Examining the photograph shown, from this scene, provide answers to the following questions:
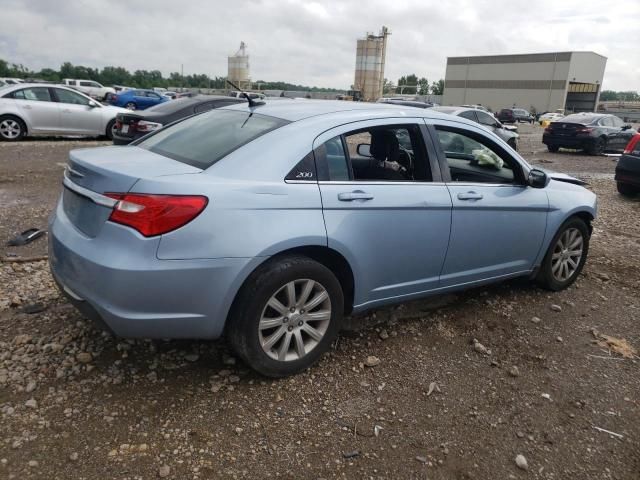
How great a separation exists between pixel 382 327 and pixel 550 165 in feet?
42.8

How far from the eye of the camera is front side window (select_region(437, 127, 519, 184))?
13.6 ft

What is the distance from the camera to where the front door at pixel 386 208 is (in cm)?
312

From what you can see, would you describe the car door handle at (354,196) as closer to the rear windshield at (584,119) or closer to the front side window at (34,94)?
the front side window at (34,94)

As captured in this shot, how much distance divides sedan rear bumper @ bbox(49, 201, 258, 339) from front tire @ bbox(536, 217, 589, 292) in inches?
122

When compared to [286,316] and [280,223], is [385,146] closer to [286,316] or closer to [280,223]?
[280,223]

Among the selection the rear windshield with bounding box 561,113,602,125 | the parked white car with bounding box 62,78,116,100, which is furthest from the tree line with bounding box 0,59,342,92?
the rear windshield with bounding box 561,113,602,125

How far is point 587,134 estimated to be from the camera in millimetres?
17672

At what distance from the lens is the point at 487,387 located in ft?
10.6

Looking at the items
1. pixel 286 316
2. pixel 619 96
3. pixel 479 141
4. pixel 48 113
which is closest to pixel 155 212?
pixel 286 316

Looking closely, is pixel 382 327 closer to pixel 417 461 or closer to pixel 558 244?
pixel 417 461

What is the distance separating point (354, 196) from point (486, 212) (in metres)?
1.26

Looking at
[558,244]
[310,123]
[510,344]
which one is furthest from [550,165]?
[310,123]

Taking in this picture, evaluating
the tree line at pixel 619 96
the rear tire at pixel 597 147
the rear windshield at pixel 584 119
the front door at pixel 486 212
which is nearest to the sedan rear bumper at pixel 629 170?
the front door at pixel 486 212

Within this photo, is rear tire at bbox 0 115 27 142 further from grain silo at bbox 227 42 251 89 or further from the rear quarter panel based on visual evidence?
grain silo at bbox 227 42 251 89
